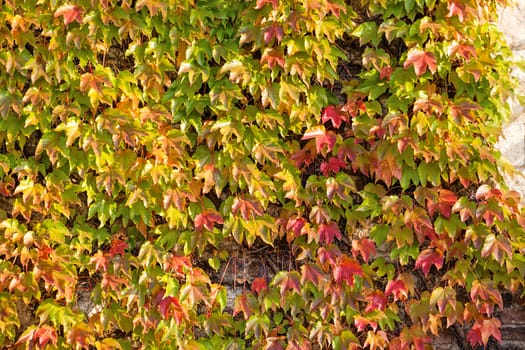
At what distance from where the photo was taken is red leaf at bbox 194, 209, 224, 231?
2551mm

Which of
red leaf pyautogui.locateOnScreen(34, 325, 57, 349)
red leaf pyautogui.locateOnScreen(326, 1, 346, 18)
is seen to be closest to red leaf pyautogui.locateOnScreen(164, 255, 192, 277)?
red leaf pyautogui.locateOnScreen(34, 325, 57, 349)

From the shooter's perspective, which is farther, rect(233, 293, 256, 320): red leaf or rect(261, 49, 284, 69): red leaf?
rect(233, 293, 256, 320): red leaf

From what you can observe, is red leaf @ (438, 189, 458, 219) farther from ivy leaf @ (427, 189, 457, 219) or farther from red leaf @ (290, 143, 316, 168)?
red leaf @ (290, 143, 316, 168)

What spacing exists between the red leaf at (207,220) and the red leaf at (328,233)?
40 centimetres

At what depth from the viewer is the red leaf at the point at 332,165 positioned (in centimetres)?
256

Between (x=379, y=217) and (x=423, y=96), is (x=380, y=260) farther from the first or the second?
(x=423, y=96)

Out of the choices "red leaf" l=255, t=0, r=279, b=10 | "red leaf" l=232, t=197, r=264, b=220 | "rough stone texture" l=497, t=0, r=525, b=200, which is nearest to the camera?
"red leaf" l=255, t=0, r=279, b=10

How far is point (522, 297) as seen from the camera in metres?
2.64

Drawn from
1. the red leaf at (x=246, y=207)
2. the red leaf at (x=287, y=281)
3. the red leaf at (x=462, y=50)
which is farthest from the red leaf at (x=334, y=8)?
the red leaf at (x=287, y=281)

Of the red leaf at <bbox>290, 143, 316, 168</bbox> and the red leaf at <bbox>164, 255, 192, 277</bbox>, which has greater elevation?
the red leaf at <bbox>290, 143, 316, 168</bbox>

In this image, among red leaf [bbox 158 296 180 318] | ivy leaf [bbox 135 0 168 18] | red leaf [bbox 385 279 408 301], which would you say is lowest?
red leaf [bbox 158 296 180 318]

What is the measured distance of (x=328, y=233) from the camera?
2.56 meters

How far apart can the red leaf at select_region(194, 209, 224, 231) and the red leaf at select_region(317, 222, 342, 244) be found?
0.40m

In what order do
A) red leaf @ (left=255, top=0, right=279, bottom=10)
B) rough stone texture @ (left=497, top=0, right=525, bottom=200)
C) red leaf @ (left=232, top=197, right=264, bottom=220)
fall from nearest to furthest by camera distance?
1. red leaf @ (left=255, top=0, right=279, bottom=10)
2. red leaf @ (left=232, top=197, right=264, bottom=220)
3. rough stone texture @ (left=497, top=0, right=525, bottom=200)
